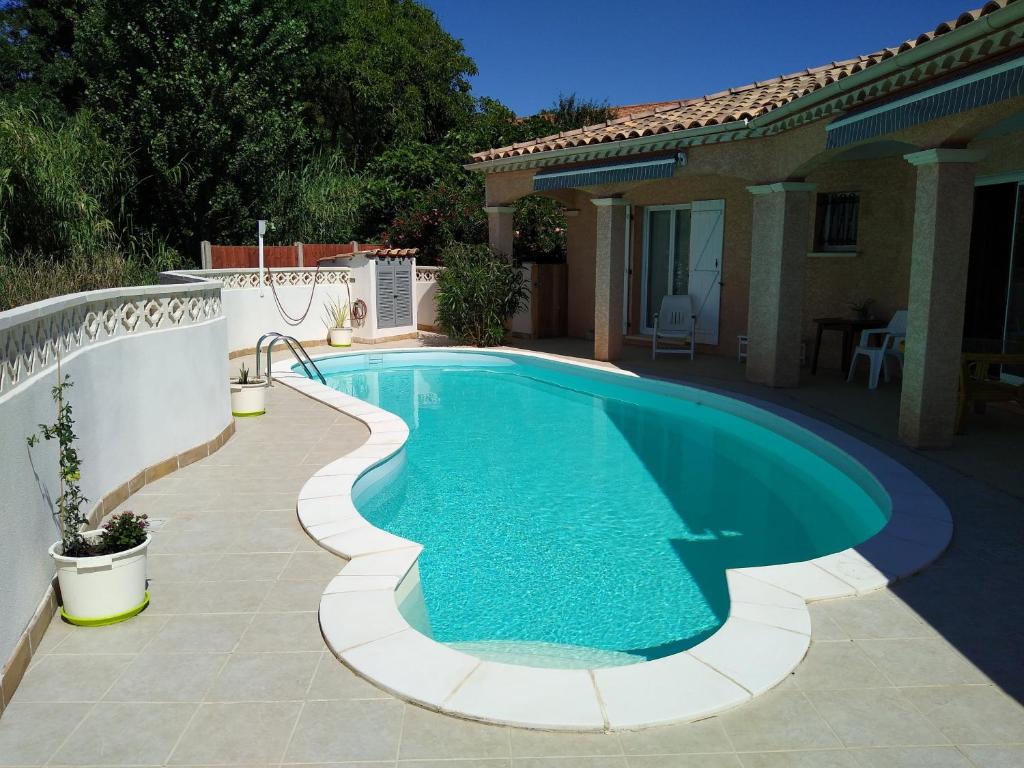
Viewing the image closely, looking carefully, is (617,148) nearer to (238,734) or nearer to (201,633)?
(201,633)

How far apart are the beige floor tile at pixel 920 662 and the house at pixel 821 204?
4.67 meters

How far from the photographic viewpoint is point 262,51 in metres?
22.0

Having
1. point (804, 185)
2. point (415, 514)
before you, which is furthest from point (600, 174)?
point (415, 514)

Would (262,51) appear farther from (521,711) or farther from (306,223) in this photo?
(521,711)

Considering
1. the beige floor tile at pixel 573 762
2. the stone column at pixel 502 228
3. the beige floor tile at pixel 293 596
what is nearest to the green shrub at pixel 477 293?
the stone column at pixel 502 228

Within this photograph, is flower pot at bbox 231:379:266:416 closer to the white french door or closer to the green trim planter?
the green trim planter

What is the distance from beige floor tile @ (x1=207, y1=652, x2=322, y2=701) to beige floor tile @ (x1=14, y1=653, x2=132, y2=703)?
0.57m

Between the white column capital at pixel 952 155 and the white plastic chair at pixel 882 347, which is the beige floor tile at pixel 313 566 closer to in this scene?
the white column capital at pixel 952 155

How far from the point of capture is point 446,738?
11.5 ft

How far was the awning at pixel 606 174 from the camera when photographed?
519 inches

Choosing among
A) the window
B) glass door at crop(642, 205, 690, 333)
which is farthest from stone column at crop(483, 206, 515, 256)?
the window

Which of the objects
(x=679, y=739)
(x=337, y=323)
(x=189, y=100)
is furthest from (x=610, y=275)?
(x=189, y=100)

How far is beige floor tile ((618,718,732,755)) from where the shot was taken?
3428 millimetres

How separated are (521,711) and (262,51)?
73.9 ft
